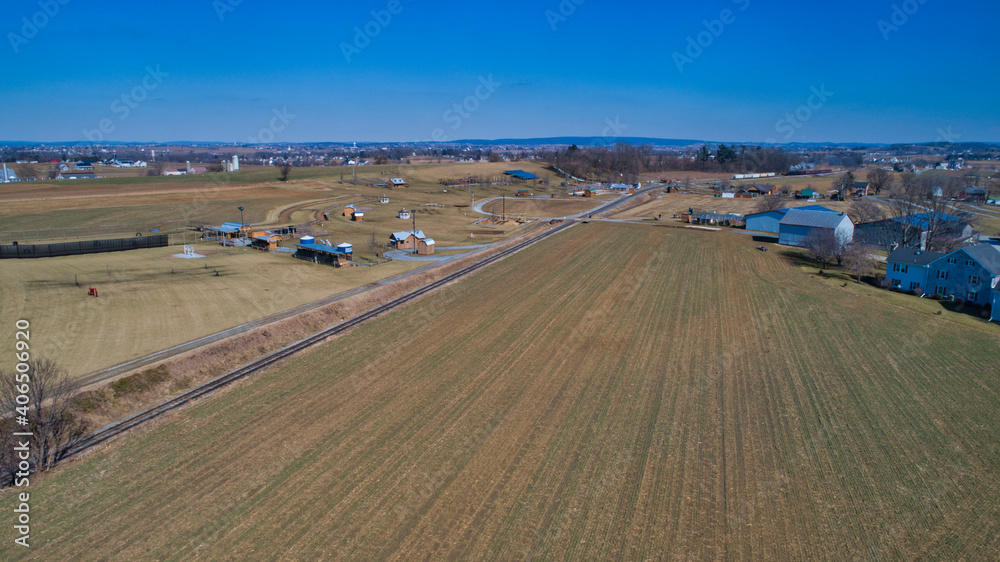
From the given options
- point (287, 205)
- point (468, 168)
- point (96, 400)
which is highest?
point (468, 168)

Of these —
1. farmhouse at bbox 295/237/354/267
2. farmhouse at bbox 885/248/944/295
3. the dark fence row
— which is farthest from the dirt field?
farmhouse at bbox 885/248/944/295

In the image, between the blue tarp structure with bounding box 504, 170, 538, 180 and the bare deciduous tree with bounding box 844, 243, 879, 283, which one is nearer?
the bare deciduous tree with bounding box 844, 243, 879, 283

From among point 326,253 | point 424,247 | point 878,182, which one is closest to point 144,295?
point 326,253

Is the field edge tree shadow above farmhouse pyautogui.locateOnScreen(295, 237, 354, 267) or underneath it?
underneath

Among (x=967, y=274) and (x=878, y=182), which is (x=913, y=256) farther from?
(x=878, y=182)

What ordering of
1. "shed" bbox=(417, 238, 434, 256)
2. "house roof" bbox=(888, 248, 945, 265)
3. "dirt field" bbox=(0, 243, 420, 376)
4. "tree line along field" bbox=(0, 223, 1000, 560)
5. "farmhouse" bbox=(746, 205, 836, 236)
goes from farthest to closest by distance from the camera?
"farmhouse" bbox=(746, 205, 836, 236), "shed" bbox=(417, 238, 434, 256), "house roof" bbox=(888, 248, 945, 265), "dirt field" bbox=(0, 243, 420, 376), "tree line along field" bbox=(0, 223, 1000, 560)

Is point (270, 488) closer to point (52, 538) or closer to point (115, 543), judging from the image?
point (115, 543)

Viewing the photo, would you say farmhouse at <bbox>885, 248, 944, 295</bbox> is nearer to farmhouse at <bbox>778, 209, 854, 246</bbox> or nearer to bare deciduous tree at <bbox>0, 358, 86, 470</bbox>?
farmhouse at <bbox>778, 209, 854, 246</bbox>

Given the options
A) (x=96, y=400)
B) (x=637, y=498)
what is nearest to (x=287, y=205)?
(x=96, y=400)
